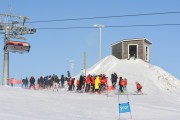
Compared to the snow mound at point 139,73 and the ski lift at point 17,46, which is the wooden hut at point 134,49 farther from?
the ski lift at point 17,46

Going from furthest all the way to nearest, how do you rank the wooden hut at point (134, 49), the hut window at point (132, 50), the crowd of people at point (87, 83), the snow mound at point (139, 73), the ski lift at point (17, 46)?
the hut window at point (132, 50), the wooden hut at point (134, 49), the snow mound at point (139, 73), the ski lift at point (17, 46), the crowd of people at point (87, 83)

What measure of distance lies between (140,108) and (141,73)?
25379 mm

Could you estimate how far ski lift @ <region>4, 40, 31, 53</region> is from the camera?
46531mm

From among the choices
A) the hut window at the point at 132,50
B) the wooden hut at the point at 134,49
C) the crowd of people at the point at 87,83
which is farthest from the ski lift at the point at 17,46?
the hut window at the point at 132,50

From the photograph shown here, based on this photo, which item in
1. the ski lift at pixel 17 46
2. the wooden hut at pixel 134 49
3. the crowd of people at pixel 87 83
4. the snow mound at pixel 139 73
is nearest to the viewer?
the crowd of people at pixel 87 83

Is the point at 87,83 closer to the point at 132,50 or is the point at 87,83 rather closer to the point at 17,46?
the point at 17,46

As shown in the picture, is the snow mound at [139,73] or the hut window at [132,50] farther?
the hut window at [132,50]

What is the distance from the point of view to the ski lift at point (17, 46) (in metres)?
46.5

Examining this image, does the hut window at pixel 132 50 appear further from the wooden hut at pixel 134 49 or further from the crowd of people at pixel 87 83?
the crowd of people at pixel 87 83

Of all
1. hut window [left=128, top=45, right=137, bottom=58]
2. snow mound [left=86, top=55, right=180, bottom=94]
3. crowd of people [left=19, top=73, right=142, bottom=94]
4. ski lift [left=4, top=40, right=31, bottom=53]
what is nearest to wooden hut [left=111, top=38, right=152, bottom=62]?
hut window [left=128, top=45, right=137, bottom=58]

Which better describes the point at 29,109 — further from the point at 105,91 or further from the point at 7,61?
the point at 7,61

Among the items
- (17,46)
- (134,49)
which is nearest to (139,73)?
(134,49)

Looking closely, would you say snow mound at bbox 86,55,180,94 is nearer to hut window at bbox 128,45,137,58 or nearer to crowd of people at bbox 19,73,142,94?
hut window at bbox 128,45,137,58

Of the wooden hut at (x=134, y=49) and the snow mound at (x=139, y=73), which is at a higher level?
the wooden hut at (x=134, y=49)
